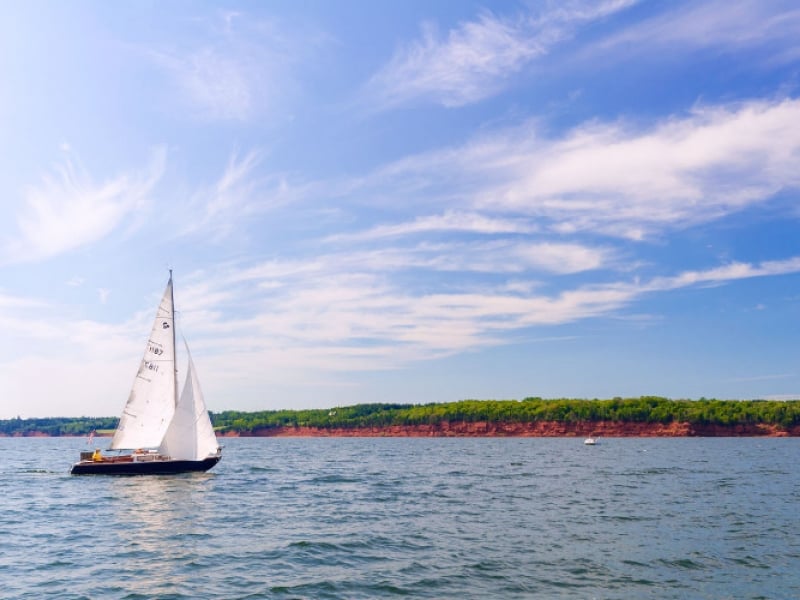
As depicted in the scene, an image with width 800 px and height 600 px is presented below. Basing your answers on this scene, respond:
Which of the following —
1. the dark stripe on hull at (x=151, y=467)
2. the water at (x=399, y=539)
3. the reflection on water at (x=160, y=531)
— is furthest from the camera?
the dark stripe on hull at (x=151, y=467)

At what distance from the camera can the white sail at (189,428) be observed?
5972 centimetres

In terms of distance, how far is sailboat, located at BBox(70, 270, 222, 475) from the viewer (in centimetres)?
5972

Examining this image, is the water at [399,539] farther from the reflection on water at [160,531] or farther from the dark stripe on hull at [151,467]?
the dark stripe on hull at [151,467]

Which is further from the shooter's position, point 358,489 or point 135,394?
point 135,394

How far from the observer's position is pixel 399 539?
3192 centimetres

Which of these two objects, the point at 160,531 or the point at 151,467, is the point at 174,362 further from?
the point at 160,531

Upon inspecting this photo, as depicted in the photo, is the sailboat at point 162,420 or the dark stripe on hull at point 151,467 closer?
the dark stripe on hull at point 151,467

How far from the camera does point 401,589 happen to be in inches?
900

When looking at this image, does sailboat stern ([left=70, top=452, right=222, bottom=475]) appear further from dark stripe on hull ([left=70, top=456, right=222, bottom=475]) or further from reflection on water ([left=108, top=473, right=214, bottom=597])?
reflection on water ([left=108, top=473, right=214, bottom=597])

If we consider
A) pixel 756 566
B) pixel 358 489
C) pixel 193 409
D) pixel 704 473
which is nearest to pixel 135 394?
pixel 193 409

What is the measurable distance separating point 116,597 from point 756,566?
80.4 ft

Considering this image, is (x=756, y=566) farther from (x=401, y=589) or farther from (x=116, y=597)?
(x=116, y=597)

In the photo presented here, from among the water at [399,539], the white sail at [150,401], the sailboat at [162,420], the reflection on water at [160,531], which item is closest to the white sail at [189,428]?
the sailboat at [162,420]

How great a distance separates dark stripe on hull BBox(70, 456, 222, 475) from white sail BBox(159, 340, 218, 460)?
0.76 meters
